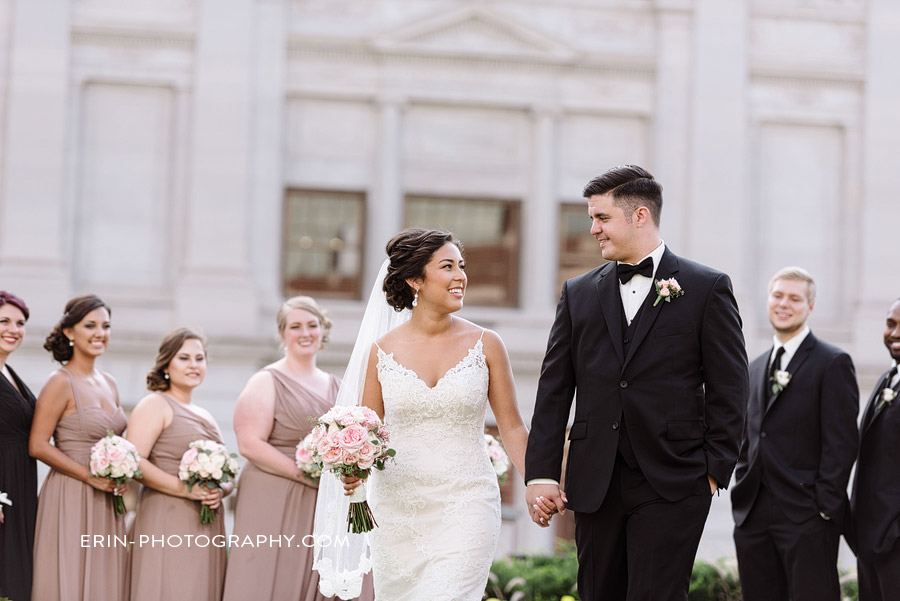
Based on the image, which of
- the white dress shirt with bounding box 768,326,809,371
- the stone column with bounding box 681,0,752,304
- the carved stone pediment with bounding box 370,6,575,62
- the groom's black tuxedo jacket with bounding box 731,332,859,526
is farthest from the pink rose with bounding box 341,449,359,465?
the stone column with bounding box 681,0,752,304

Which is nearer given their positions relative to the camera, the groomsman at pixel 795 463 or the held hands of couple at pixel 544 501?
the held hands of couple at pixel 544 501

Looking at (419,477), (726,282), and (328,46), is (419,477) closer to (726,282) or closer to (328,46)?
(726,282)

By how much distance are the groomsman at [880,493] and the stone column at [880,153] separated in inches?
331

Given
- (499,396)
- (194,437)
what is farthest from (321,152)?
(499,396)

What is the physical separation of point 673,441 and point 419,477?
4.73 ft

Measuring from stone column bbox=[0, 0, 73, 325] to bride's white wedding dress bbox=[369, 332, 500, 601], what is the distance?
946 cm

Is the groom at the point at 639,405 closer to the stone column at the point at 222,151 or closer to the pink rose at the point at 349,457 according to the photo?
Result: the pink rose at the point at 349,457

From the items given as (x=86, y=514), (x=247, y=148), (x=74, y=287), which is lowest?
(x=86, y=514)

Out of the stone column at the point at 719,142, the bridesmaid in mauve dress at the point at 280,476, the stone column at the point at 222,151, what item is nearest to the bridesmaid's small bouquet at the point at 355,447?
the bridesmaid in mauve dress at the point at 280,476

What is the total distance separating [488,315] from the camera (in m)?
15.4

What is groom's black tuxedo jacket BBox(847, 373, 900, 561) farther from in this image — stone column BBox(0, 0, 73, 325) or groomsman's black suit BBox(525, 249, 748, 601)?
stone column BBox(0, 0, 73, 325)

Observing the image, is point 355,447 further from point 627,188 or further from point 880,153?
point 880,153

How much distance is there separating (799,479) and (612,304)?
263 centimetres

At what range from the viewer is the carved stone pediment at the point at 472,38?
15164mm
